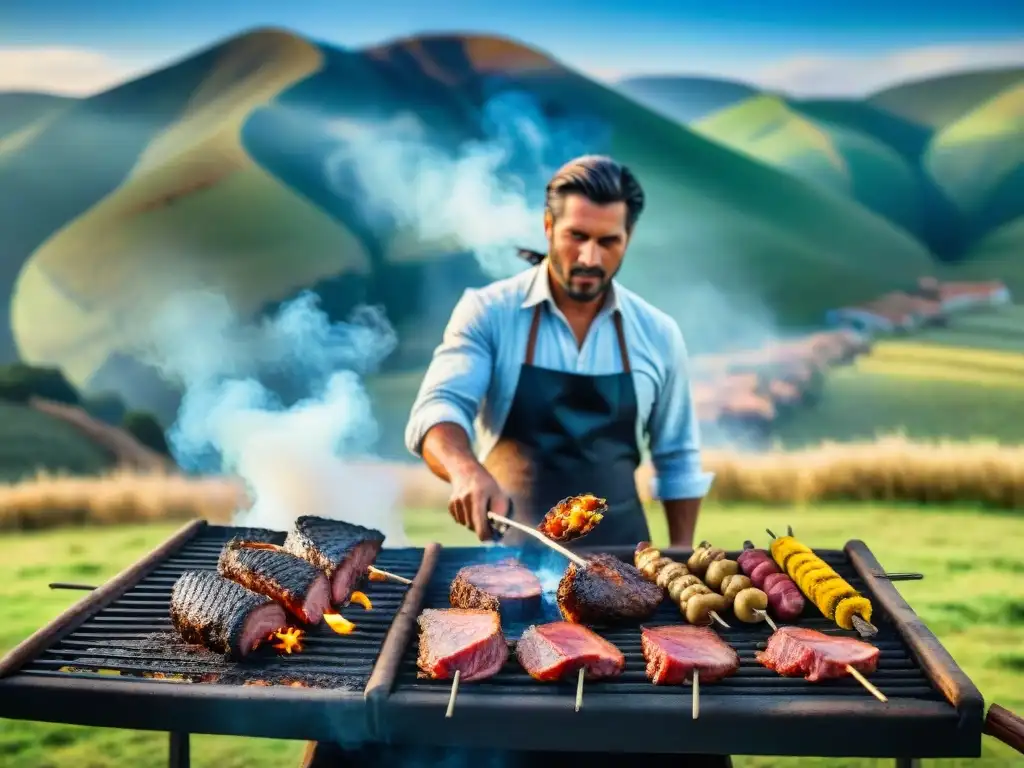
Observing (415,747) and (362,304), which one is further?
(362,304)

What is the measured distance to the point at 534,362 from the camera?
186 inches

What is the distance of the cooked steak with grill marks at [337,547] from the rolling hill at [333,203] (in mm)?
8769

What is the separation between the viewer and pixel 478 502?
3762 mm

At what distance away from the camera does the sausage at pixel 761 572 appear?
11.8 feet

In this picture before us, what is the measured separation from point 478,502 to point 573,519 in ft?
1.20

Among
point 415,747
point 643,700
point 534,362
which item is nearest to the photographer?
point 643,700

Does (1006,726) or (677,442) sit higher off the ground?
(677,442)

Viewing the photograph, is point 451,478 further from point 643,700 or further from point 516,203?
point 516,203

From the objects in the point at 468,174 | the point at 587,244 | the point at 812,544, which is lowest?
the point at 812,544

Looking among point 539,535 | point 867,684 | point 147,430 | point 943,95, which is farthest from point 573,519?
point 943,95

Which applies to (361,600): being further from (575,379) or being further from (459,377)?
(575,379)

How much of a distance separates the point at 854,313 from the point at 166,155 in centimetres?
943

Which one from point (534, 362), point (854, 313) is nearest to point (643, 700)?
point (534, 362)

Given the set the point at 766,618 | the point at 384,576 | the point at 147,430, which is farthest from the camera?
the point at 147,430
